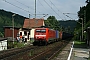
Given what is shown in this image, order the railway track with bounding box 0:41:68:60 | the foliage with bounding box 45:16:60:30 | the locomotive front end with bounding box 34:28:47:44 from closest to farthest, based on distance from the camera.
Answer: the railway track with bounding box 0:41:68:60 → the locomotive front end with bounding box 34:28:47:44 → the foliage with bounding box 45:16:60:30

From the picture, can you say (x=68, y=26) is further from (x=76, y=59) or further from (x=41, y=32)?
(x=76, y=59)

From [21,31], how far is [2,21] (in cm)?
3153

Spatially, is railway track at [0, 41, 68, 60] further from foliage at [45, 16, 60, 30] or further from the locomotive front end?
foliage at [45, 16, 60, 30]

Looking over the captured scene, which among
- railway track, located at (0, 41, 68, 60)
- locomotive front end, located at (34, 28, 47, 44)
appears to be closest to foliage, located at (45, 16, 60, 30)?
locomotive front end, located at (34, 28, 47, 44)

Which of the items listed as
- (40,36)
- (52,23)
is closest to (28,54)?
(40,36)

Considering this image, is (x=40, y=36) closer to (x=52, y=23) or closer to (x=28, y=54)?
(x=28, y=54)

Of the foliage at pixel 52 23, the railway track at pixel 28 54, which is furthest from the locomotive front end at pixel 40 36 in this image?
the foliage at pixel 52 23

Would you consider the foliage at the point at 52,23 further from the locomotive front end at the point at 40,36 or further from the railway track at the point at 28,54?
the railway track at the point at 28,54

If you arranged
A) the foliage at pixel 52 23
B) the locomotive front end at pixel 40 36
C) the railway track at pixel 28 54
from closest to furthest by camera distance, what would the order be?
the railway track at pixel 28 54 → the locomotive front end at pixel 40 36 → the foliage at pixel 52 23

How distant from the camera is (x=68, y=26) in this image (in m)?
171

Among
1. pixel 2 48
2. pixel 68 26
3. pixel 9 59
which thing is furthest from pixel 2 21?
pixel 68 26

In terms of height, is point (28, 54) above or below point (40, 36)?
below

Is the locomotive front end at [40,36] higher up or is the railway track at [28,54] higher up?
the locomotive front end at [40,36]

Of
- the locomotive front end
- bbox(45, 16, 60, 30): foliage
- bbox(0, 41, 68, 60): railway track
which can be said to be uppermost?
bbox(45, 16, 60, 30): foliage
